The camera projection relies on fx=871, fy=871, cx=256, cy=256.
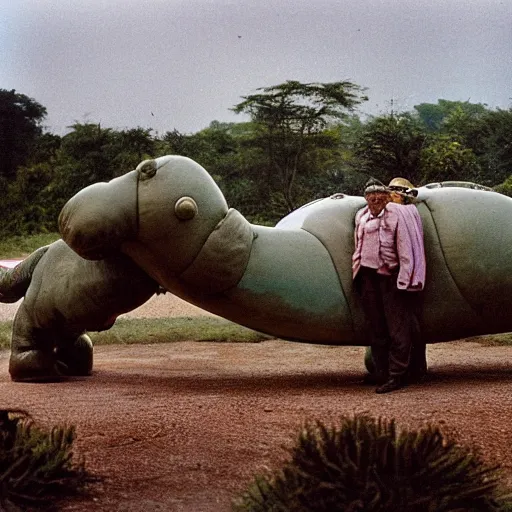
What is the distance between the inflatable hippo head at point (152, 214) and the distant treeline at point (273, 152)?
13.8 m

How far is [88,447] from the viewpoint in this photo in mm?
4668

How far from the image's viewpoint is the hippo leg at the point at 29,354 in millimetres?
7793

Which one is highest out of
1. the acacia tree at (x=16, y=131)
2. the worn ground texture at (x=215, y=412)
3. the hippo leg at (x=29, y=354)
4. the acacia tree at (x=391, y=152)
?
the acacia tree at (x=16, y=131)

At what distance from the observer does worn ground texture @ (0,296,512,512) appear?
4051 millimetres

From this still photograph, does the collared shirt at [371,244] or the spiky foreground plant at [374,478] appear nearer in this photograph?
the spiky foreground plant at [374,478]

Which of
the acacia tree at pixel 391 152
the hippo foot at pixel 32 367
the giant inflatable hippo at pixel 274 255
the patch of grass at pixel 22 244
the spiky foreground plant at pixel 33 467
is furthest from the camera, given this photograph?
the patch of grass at pixel 22 244

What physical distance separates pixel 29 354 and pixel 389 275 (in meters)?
3.30

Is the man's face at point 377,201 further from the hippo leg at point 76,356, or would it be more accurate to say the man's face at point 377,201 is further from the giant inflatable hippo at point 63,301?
the hippo leg at point 76,356

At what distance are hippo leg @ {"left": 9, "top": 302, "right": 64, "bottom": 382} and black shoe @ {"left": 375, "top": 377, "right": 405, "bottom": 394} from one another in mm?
3062

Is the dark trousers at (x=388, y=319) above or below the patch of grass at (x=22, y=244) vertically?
below

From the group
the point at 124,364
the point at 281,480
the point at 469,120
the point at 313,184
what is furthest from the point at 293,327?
the point at 469,120

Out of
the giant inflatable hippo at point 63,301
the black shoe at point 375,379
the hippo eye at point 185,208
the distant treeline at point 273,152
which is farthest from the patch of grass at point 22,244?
the black shoe at point 375,379

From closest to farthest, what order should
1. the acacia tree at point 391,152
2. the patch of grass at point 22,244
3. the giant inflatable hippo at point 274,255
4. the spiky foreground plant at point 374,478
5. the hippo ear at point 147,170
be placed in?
the spiky foreground plant at point 374,478, the giant inflatable hippo at point 274,255, the hippo ear at point 147,170, the acacia tree at point 391,152, the patch of grass at point 22,244

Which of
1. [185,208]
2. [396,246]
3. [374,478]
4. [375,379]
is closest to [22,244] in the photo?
[185,208]
